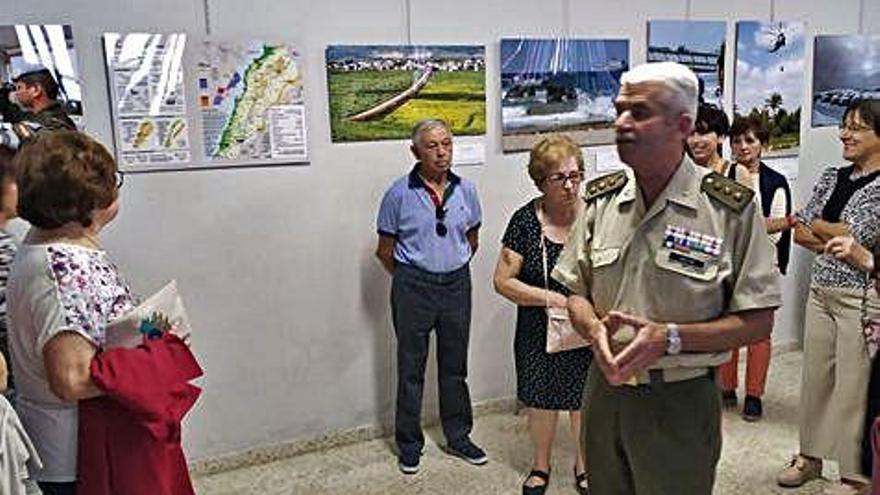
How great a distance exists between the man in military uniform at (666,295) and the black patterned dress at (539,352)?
3.28 feet

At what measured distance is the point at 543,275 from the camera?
290 cm

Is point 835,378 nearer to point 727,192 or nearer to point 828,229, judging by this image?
point 828,229

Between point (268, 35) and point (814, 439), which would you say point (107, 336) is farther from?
point (814, 439)

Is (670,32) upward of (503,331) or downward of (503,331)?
upward

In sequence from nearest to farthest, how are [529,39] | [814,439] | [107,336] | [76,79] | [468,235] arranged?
[107,336] → [76,79] → [814,439] → [468,235] → [529,39]

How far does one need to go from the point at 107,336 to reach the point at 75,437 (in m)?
0.25

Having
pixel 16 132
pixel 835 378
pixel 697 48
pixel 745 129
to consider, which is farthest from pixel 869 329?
pixel 16 132

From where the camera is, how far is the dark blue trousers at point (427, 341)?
128 inches

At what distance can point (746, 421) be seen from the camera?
375 centimetres

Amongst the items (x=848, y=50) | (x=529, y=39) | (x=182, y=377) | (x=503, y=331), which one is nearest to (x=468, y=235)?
(x=503, y=331)

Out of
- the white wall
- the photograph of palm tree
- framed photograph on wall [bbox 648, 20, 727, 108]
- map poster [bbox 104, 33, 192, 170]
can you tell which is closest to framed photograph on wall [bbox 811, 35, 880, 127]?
the photograph of palm tree

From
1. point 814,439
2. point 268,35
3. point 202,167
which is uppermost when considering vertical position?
point 268,35

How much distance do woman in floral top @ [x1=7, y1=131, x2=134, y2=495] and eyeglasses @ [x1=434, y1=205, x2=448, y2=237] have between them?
1673 millimetres

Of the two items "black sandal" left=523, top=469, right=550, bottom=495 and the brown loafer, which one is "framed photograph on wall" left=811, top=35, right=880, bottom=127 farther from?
"black sandal" left=523, top=469, right=550, bottom=495
